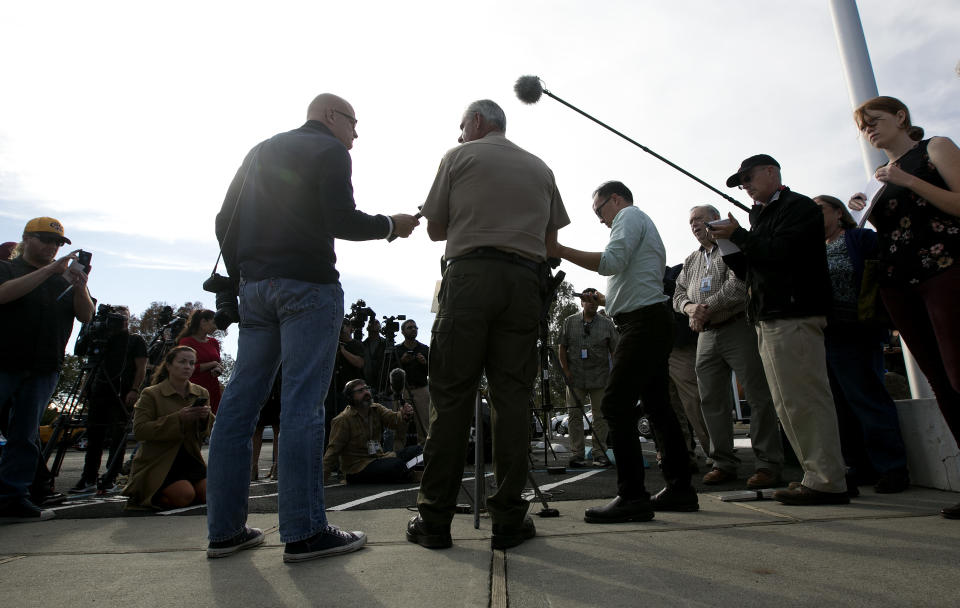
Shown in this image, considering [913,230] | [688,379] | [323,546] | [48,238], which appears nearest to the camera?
[323,546]

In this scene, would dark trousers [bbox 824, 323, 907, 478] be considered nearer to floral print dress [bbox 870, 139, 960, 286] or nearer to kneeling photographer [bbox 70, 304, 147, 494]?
floral print dress [bbox 870, 139, 960, 286]

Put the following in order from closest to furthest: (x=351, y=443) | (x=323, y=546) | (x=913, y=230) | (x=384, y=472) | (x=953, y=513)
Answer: (x=323, y=546)
(x=953, y=513)
(x=913, y=230)
(x=384, y=472)
(x=351, y=443)

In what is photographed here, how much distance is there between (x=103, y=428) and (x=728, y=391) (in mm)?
5424

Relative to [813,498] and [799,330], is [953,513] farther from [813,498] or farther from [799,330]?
[799,330]

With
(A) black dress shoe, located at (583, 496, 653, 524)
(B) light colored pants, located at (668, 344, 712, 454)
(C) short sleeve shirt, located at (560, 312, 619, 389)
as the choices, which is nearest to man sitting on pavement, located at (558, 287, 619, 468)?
(C) short sleeve shirt, located at (560, 312, 619, 389)

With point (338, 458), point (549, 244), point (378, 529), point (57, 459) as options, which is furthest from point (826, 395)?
point (57, 459)

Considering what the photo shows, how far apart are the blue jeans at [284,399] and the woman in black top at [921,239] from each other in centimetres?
245

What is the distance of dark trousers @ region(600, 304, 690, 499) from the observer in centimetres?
279

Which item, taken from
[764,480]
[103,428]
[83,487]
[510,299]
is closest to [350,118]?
[510,299]

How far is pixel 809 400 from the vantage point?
9.55 ft

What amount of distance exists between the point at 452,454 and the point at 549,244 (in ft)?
3.75

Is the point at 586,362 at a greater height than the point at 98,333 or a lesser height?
lesser

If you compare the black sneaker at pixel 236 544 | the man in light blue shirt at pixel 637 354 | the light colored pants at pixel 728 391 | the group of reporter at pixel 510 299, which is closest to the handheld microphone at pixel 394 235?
the group of reporter at pixel 510 299

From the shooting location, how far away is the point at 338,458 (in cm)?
562
